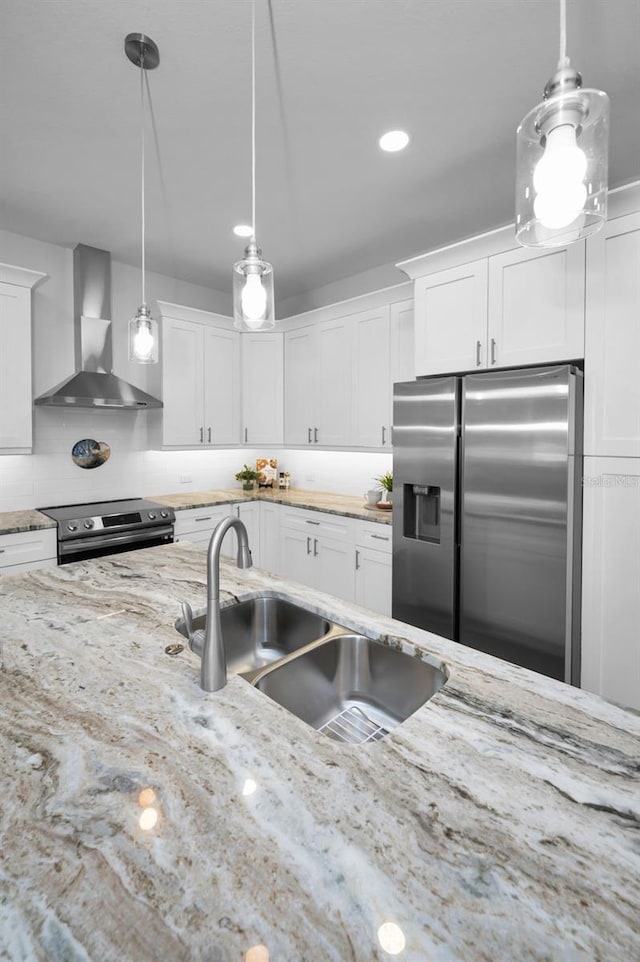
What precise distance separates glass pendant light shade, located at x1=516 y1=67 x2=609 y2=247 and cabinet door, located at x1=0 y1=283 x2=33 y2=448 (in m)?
3.14

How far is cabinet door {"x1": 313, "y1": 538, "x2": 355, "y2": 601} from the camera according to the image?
129 inches

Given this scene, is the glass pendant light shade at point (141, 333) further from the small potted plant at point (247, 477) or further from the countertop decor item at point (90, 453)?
the small potted plant at point (247, 477)

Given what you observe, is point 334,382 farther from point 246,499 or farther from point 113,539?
point 113,539

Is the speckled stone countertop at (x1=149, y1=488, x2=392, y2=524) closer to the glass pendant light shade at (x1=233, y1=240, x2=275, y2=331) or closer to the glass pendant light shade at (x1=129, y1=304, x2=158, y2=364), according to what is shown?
the glass pendant light shade at (x1=129, y1=304, x2=158, y2=364)

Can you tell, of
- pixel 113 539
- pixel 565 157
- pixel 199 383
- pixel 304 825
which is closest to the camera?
pixel 304 825

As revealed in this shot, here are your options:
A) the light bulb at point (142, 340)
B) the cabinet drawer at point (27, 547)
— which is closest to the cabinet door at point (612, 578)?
the light bulb at point (142, 340)

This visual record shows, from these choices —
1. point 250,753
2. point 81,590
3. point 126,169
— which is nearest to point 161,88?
point 126,169

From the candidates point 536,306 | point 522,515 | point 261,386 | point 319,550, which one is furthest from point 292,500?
point 536,306

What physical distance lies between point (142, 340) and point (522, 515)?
6.43 ft

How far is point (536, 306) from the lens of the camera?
2.26 m

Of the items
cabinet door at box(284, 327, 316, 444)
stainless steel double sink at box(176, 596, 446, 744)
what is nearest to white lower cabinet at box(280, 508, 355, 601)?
cabinet door at box(284, 327, 316, 444)

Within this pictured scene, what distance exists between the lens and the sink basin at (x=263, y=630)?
1.52m

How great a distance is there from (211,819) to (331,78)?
2365mm

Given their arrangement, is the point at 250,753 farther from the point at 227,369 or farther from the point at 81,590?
the point at 227,369
